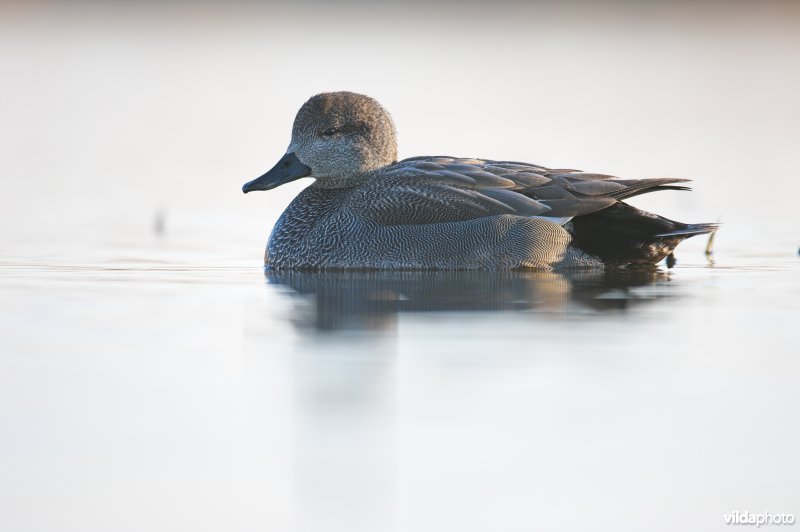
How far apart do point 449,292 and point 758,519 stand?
4.02m

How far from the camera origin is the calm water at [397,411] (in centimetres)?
419

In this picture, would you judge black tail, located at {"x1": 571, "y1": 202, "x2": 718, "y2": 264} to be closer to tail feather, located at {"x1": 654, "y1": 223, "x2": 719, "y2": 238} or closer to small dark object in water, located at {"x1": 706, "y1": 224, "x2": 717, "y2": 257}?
tail feather, located at {"x1": 654, "y1": 223, "x2": 719, "y2": 238}

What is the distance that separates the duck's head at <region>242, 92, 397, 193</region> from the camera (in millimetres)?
9859

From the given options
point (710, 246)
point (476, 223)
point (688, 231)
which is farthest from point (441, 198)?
point (710, 246)

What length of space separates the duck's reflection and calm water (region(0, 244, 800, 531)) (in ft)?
0.13

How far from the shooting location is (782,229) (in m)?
11.6

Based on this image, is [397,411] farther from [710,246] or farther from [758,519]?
[710,246]

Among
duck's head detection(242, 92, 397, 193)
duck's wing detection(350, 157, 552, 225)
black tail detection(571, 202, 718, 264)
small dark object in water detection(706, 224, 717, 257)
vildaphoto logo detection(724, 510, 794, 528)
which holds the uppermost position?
duck's head detection(242, 92, 397, 193)

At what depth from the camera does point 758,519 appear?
13.4ft

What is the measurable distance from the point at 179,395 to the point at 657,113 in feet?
53.9

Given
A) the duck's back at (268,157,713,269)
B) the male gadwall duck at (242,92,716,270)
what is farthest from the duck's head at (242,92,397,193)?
the duck's back at (268,157,713,269)

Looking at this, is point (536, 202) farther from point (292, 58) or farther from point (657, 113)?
point (292, 58)

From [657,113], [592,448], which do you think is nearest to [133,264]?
[592,448]

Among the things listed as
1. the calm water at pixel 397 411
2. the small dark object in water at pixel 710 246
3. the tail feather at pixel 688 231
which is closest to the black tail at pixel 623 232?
the tail feather at pixel 688 231
